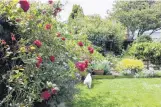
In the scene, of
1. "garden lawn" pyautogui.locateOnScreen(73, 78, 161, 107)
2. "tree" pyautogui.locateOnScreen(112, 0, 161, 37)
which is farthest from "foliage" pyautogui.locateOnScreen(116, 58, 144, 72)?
"tree" pyautogui.locateOnScreen(112, 0, 161, 37)

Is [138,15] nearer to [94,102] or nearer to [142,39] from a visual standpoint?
[142,39]

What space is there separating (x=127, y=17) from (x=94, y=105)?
19.3 meters

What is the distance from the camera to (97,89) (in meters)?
8.50

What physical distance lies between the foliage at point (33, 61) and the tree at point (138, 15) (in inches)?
802

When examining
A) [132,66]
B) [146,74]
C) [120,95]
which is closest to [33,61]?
[120,95]

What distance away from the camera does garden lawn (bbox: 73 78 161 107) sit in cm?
662

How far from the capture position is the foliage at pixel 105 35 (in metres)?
16.8

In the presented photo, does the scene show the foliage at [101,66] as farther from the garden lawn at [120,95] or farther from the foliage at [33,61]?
the foliage at [33,61]

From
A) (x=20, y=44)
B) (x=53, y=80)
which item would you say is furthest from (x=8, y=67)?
(x=53, y=80)

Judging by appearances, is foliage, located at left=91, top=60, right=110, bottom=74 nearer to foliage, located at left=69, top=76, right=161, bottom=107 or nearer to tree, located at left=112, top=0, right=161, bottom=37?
foliage, located at left=69, top=76, right=161, bottom=107

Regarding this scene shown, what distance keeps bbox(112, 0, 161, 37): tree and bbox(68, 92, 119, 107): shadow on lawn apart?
59.0 feet

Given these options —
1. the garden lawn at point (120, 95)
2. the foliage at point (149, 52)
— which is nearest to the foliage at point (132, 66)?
the garden lawn at point (120, 95)

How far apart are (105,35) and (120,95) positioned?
959 cm

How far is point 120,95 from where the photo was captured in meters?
7.67
